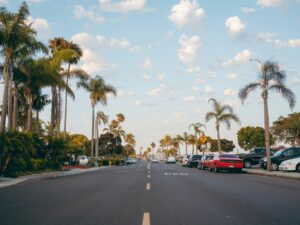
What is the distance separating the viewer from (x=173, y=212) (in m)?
8.51

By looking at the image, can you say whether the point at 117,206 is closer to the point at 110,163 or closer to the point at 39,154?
the point at 39,154

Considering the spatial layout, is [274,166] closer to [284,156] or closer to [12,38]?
[284,156]

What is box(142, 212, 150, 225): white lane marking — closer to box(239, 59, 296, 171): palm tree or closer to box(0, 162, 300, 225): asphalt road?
box(0, 162, 300, 225): asphalt road

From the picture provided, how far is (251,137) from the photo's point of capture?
307 feet

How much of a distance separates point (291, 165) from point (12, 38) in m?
21.0

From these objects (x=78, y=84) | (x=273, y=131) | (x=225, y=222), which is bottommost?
(x=225, y=222)

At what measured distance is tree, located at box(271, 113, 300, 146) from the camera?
6251cm

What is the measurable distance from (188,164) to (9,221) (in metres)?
38.4

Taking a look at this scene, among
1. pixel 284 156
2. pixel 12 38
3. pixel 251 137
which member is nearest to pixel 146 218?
pixel 12 38

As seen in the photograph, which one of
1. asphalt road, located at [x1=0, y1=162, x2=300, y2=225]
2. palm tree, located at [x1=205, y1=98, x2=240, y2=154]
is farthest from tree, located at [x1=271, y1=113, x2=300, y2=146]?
asphalt road, located at [x1=0, y1=162, x2=300, y2=225]

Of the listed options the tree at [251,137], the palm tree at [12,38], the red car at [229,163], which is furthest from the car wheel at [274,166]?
the tree at [251,137]

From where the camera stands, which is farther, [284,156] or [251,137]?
[251,137]

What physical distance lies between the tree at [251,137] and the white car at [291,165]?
220 feet

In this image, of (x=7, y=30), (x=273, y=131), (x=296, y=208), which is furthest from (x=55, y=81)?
(x=273, y=131)
